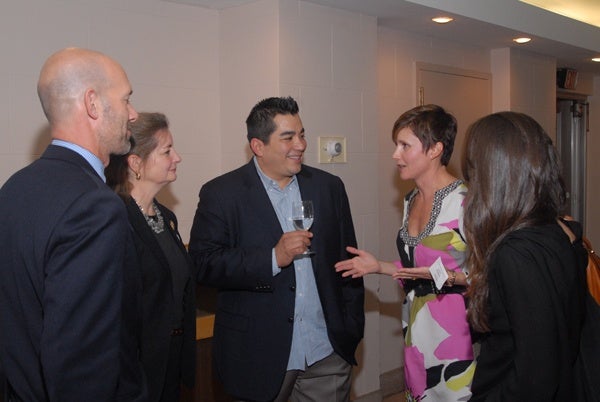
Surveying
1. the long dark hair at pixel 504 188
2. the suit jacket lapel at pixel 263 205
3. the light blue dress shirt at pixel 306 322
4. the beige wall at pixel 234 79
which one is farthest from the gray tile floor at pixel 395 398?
the long dark hair at pixel 504 188

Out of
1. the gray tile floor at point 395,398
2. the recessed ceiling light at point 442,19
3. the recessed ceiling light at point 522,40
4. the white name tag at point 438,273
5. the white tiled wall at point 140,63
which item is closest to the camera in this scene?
the white name tag at point 438,273

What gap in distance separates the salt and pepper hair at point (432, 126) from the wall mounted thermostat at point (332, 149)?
937mm

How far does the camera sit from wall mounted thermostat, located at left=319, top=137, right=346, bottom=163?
135 inches

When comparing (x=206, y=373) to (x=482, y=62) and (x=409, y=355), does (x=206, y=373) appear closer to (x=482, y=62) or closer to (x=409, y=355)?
(x=409, y=355)

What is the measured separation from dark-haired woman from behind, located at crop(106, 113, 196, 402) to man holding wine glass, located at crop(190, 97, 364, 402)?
7.4 inches

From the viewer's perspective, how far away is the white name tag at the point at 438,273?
6.88 ft

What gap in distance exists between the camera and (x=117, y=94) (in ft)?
5.36

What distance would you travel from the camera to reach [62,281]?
4.44ft

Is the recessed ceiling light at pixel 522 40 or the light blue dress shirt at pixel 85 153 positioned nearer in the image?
the light blue dress shirt at pixel 85 153

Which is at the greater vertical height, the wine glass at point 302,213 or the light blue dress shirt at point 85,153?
the light blue dress shirt at point 85,153

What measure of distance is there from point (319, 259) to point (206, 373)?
3.33ft

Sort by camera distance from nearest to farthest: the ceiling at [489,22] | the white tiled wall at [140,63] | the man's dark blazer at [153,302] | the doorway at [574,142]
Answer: the man's dark blazer at [153,302]
the white tiled wall at [140,63]
the ceiling at [489,22]
the doorway at [574,142]

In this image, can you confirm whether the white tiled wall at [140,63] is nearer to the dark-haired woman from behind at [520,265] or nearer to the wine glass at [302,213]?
the wine glass at [302,213]

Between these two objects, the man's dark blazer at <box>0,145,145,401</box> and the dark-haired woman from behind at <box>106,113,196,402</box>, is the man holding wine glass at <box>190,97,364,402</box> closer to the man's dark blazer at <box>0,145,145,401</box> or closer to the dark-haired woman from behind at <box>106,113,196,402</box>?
the dark-haired woman from behind at <box>106,113,196,402</box>
